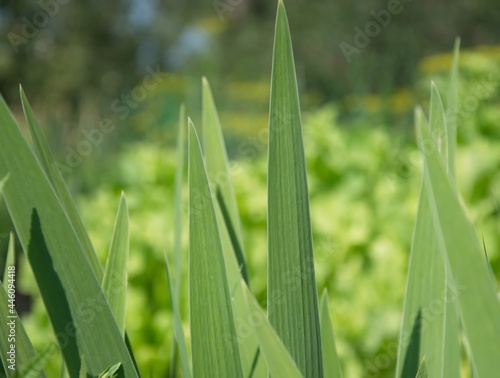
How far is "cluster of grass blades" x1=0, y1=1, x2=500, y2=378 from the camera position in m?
0.29

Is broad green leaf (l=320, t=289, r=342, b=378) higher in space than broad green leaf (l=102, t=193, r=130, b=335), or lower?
lower

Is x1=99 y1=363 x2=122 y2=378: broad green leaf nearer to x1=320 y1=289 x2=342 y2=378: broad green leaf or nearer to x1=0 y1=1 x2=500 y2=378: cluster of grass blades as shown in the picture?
x1=0 y1=1 x2=500 y2=378: cluster of grass blades

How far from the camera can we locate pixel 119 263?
→ 43 cm

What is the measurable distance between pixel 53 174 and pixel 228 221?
0.16 m

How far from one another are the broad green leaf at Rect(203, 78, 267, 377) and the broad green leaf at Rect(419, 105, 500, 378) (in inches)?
7.0

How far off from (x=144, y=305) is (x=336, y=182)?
2.04 feet

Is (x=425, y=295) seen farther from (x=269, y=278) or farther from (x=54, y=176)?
(x=54, y=176)

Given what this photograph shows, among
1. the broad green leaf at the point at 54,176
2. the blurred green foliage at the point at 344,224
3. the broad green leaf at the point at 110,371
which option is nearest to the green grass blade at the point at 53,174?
the broad green leaf at the point at 54,176

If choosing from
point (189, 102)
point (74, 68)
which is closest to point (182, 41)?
point (74, 68)

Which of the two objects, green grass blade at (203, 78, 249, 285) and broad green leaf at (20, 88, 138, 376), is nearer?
broad green leaf at (20, 88, 138, 376)

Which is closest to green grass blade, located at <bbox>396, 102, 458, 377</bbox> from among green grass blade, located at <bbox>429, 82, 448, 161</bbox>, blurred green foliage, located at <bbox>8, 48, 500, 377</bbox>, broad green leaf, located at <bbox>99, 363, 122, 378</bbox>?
green grass blade, located at <bbox>429, 82, 448, 161</bbox>
